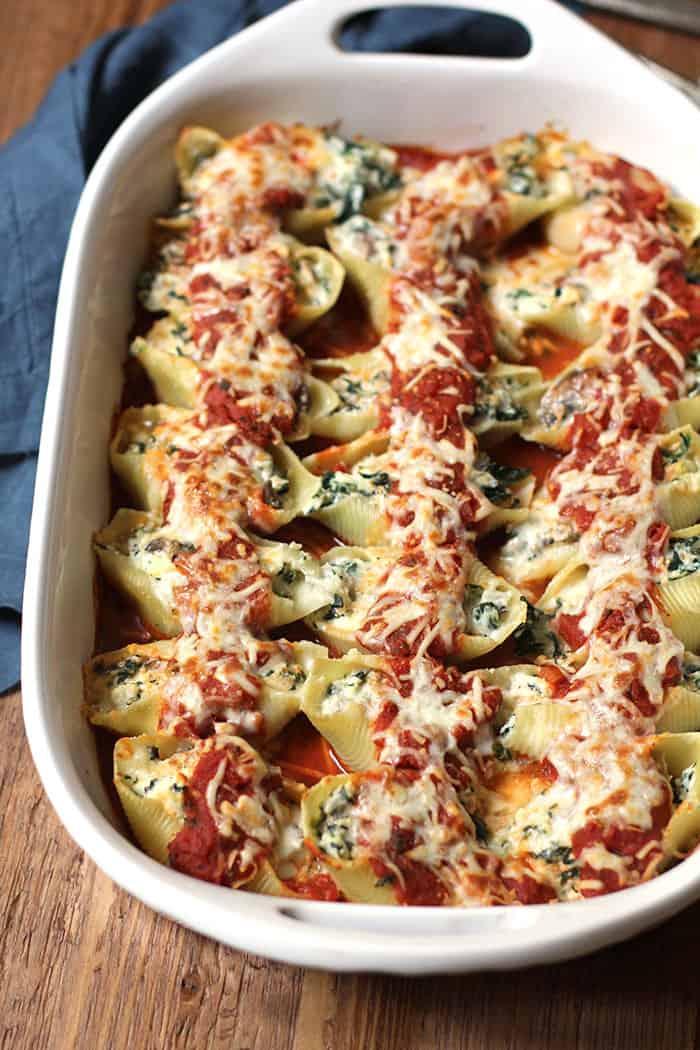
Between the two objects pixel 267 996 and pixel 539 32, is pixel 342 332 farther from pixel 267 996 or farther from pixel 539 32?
pixel 267 996

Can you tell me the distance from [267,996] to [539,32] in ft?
9.44

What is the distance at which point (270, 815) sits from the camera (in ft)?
9.82

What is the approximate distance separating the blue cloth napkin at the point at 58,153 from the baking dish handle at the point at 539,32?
0.46 metres

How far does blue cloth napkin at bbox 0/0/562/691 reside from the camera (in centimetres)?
388

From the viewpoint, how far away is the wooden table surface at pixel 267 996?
3025 mm

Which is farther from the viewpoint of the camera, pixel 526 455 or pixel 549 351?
pixel 549 351

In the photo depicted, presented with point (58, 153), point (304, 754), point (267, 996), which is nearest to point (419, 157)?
point (58, 153)

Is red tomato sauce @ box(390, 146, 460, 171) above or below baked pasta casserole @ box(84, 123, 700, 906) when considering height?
above

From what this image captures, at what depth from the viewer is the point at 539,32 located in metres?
4.15

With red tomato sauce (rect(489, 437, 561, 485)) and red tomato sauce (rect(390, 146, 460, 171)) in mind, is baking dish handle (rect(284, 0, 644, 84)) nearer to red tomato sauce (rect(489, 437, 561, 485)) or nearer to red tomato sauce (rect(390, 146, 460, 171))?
red tomato sauce (rect(390, 146, 460, 171))

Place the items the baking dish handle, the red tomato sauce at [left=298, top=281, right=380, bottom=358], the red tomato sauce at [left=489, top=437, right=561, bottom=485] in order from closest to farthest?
the red tomato sauce at [left=489, top=437, right=561, bottom=485] → the red tomato sauce at [left=298, top=281, right=380, bottom=358] → the baking dish handle

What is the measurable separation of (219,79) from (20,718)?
1.97 metres

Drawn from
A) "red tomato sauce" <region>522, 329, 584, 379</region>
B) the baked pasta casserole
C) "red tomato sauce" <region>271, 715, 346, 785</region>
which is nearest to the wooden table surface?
the baked pasta casserole

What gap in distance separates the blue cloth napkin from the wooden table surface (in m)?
0.72
